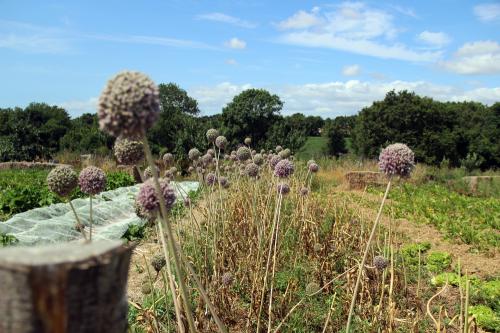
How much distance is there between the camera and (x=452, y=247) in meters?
6.60

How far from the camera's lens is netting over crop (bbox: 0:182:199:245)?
667cm

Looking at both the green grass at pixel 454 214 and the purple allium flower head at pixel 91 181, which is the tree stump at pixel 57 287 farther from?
the green grass at pixel 454 214

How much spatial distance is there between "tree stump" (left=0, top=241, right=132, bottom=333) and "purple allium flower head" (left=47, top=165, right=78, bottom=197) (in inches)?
46.6

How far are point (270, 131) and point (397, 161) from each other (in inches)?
997

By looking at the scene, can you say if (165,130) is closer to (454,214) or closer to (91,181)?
(454,214)

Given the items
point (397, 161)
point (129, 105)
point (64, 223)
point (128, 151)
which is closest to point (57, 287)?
point (129, 105)

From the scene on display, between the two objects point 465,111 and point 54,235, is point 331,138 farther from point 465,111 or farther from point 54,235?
point 54,235

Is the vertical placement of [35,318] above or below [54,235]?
above

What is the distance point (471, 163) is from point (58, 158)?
1853 centimetres

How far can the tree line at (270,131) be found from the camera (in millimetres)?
24141

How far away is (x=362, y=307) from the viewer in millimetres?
3744

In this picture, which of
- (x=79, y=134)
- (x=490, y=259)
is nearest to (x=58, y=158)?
(x=79, y=134)

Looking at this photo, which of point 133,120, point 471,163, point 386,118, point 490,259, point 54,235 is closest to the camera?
point 133,120

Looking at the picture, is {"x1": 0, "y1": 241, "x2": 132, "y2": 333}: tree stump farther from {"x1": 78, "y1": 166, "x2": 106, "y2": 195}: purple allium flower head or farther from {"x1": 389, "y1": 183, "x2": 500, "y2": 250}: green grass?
{"x1": 389, "y1": 183, "x2": 500, "y2": 250}: green grass
